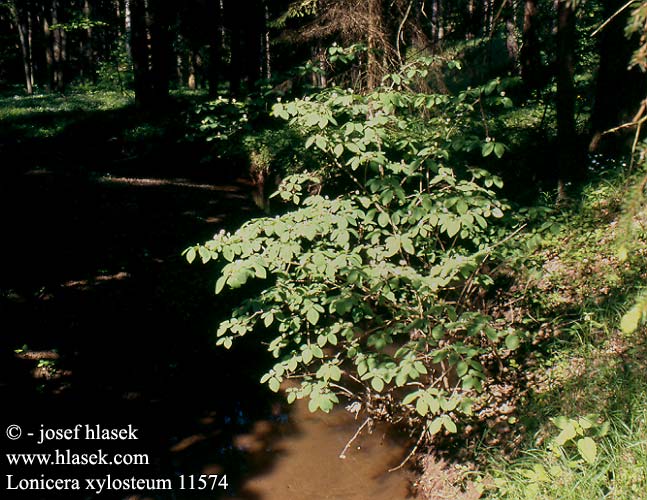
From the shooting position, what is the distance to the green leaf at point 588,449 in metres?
2.99

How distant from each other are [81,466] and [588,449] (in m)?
4.32

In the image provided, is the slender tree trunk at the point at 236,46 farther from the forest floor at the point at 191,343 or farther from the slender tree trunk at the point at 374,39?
the slender tree trunk at the point at 374,39

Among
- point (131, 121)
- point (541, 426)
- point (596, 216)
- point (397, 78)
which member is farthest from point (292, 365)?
point (131, 121)

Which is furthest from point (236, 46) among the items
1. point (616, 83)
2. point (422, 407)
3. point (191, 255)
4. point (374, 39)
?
point (422, 407)

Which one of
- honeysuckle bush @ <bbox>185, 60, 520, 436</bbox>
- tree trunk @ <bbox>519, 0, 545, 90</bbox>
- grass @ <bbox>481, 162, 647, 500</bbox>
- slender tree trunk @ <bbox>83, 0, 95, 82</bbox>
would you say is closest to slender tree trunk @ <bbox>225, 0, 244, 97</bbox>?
tree trunk @ <bbox>519, 0, 545, 90</bbox>

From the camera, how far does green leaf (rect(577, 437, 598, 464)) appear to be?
9.80 feet

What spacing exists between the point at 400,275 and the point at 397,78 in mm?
1696

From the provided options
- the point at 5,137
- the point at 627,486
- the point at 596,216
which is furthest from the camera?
the point at 5,137

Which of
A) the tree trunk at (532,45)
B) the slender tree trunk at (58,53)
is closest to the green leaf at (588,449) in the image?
the tree trunk at (532,45)

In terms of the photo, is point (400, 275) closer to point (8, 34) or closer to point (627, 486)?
point (627, 486)

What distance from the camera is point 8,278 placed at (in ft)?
22.0

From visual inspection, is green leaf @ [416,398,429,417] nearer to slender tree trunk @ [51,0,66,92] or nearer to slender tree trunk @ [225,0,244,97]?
slender tree trunk @ [225,0,244,97]

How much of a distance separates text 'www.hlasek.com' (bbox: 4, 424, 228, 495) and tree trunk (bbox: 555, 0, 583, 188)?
19.1 ft

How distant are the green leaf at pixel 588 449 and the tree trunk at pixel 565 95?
4381 millimetres
